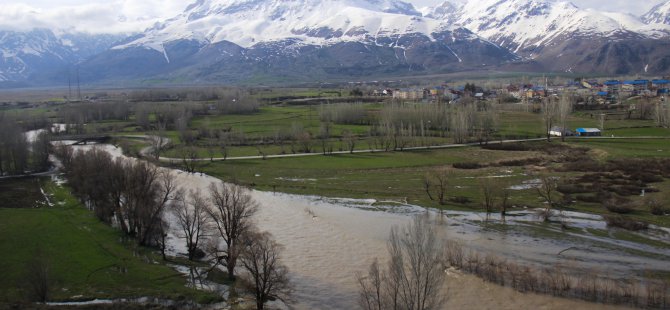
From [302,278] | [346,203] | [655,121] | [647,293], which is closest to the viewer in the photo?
[647,293]

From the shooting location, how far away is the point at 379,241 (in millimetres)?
33844

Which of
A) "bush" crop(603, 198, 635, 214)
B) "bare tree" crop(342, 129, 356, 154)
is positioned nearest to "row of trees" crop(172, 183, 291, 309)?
"bush" crop(603, 198, 635, 214)

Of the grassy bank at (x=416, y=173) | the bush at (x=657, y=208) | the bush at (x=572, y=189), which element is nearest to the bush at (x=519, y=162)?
the grassy bank at (x=416, y=173)

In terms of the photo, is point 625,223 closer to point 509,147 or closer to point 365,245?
Result: point 365,245

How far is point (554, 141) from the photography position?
76438 millimetres

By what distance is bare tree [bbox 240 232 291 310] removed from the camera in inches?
923

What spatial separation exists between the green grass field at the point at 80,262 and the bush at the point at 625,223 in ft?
84.1

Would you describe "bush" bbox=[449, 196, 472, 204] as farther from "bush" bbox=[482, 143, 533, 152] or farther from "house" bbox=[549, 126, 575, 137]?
"house" bbox=[549, 126, 575, 137]

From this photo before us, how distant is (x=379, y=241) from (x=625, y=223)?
15946mm

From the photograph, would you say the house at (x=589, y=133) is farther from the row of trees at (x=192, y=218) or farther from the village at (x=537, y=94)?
the row of trees at (x=192, y=218)

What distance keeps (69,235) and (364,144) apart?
47.1 meters

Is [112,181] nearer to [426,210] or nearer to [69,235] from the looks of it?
[69,235]

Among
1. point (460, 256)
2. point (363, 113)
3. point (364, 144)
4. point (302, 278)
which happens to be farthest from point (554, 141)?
point (302, 278)

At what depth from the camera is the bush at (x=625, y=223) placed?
35031 millimetres
